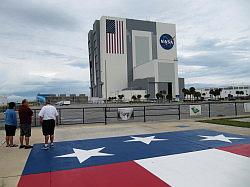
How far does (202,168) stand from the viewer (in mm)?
6887

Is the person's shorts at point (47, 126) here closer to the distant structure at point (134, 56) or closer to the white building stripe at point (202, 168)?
the white building stripe at point (202, 168)

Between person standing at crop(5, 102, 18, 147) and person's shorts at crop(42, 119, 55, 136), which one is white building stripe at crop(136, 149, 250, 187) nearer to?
person's shorts at crop(42, 119, 55, 136)

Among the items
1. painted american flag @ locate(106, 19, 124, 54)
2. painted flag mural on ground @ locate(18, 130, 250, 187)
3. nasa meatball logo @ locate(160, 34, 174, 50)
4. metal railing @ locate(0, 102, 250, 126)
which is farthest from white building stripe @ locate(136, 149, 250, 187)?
nasa meatball logo @ locate(160, 34, 174, 50)

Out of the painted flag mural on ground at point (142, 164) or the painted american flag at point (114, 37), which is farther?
the painted american flag at point (114, 37)

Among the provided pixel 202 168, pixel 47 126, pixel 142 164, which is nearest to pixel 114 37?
pixel 47 126

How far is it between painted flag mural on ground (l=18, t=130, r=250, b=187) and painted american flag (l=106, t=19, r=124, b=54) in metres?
122

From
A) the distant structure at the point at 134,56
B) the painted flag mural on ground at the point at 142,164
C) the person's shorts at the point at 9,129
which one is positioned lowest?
the painted flag mural on ground at the point at 142,164

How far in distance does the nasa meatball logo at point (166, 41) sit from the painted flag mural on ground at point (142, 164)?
133 m

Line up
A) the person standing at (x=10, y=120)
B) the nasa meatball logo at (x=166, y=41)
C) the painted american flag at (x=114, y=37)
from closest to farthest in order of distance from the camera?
1. the person standing at (x=10, y=120)
2. the painted american flag at (x=114, y=37)
3. the nasa meatball logo at (x=166, y=41)

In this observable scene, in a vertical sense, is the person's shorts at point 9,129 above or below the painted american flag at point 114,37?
below

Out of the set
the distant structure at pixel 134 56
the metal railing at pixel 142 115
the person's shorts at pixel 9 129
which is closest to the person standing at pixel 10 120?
the person's shorts at pixel 9 129

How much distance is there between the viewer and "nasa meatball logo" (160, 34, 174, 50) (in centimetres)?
14121

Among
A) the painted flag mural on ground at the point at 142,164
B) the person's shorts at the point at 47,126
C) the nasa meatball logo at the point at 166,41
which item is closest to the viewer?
the painted flag mural on ground at the point at 142,164

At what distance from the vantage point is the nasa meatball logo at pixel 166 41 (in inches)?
5560
